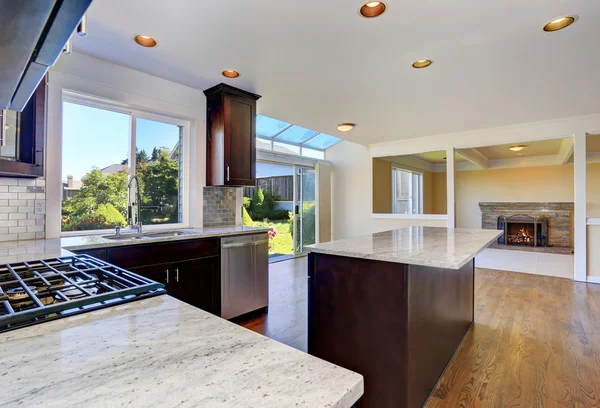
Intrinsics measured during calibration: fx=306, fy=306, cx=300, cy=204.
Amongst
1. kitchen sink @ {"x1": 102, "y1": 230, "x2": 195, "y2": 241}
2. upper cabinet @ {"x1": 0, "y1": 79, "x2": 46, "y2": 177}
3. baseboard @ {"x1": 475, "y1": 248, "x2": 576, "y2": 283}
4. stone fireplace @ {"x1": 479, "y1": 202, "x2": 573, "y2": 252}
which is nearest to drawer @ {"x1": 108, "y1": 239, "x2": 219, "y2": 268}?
kitchen sink @ {"x1": 102, "y1": 230, "x2": 195, "y2": 241}

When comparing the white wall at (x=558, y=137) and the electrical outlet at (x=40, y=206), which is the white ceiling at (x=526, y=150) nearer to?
the white wall at (x=558, y=137)

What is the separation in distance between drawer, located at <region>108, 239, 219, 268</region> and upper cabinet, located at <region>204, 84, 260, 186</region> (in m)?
0.88

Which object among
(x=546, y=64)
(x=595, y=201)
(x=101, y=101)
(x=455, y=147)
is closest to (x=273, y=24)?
(x=101, y=101)

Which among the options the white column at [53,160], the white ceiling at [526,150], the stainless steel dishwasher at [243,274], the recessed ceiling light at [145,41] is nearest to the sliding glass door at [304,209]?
the stainless steel dishwasher at [243,274]

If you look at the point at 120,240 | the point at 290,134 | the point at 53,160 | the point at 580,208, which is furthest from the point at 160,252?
the point at 580,208

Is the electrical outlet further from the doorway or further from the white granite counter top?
the doorway

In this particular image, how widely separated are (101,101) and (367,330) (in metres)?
3.06

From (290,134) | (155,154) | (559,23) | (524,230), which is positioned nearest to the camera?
(559,23)

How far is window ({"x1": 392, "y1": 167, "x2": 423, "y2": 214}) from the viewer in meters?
8.12

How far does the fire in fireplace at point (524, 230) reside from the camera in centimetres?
799

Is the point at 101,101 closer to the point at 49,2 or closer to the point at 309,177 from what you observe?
the point at 49,2

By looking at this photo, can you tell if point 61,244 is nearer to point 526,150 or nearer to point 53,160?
point 53,160

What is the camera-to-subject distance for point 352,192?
7.21m

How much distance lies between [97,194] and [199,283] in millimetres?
1306
